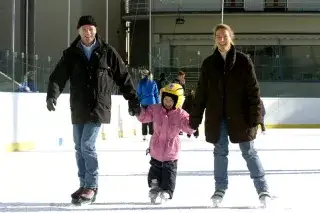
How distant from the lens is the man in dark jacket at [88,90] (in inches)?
188

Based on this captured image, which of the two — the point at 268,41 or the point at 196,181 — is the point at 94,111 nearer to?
the point at 196,181

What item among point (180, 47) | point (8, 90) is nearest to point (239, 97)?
point (8, 90)

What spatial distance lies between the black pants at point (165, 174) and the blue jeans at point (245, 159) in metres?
0.38

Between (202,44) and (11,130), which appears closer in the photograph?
(11,130)

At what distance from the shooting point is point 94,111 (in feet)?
15.6

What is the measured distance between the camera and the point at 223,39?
15.8 feet

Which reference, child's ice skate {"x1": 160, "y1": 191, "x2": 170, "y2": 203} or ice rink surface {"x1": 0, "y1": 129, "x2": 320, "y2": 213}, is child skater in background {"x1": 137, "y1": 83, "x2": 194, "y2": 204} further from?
ice rink surface {"x1": 0, "y1": 129, "x2": 320, "y2": 213}

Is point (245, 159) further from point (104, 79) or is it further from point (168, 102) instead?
point (104, 79)

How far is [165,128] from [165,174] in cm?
38

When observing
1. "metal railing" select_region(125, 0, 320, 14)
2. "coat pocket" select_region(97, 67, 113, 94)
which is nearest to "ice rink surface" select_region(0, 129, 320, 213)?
"coat pocket" select_region(97, 67, 113, 94)

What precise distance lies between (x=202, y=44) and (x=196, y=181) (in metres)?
20.6

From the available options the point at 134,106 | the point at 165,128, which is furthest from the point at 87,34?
the point at 165,128

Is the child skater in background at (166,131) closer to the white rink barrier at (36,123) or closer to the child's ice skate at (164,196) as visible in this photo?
the child's ice skate at (164,196)

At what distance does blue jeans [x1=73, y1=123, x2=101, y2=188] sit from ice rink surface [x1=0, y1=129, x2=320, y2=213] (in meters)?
0.22
